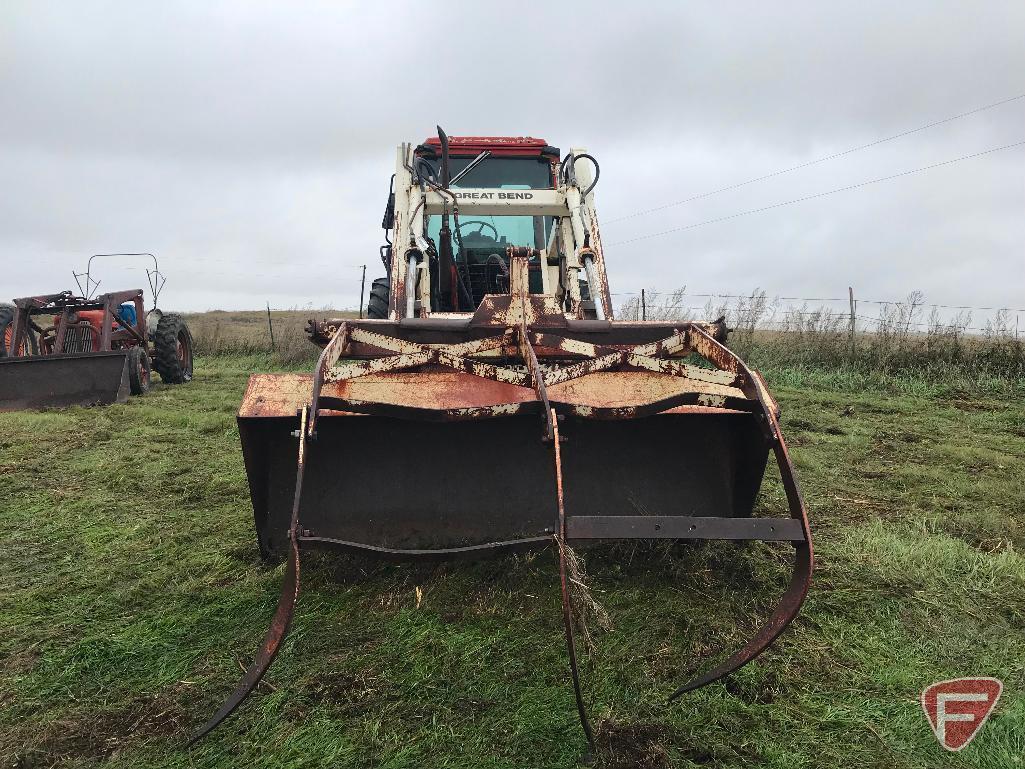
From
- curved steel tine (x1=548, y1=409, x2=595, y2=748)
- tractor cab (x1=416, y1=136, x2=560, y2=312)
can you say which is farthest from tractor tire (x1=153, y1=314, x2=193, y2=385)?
curved steel tine (x1=548, y1=409, x2=595, y2=748)

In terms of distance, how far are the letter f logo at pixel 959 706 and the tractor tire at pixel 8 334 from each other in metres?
10.2

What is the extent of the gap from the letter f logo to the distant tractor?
8.45m

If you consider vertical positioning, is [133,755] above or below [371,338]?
below

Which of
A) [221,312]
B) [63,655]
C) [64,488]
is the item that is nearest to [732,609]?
[63,655]

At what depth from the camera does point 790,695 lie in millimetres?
2266

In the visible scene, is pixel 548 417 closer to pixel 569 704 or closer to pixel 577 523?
pixel 577 523

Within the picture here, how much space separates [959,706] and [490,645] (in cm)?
149

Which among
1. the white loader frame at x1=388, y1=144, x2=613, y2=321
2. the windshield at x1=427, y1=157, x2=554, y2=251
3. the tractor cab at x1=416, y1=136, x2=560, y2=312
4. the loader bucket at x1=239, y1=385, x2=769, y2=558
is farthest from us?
the windshield at x1=427, y1=157, x2=554, y2=251

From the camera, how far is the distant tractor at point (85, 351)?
26.8 ft

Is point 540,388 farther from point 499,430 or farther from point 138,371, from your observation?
point 138,371

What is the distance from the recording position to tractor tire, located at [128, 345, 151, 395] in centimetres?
872

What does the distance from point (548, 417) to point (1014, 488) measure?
3921 millimetres

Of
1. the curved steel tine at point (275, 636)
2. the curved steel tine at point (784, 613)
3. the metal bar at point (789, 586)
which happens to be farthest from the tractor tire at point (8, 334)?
the curved steel tine at point (784, 613)

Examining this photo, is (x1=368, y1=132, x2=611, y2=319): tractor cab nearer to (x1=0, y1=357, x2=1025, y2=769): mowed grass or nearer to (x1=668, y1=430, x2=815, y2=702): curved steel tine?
(x1=0, y1=357, x2=1025, y2=769): mowed grass
